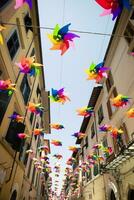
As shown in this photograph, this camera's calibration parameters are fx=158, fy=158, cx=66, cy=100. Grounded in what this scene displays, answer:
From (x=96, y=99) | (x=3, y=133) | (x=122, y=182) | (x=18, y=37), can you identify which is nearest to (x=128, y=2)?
(x=3, y=133)

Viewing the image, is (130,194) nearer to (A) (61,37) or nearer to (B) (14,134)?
(B) (14,134)

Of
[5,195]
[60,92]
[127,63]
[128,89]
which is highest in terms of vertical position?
[127,63]

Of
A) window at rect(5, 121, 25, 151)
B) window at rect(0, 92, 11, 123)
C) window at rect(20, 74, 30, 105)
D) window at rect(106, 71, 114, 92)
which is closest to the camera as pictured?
window at rect(0, 92, 11, 123)

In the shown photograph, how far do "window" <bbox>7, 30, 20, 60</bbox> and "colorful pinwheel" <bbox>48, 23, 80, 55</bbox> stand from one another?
5.75 meters

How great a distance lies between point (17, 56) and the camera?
1070 cm

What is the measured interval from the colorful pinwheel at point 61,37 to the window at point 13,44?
5.75 metres

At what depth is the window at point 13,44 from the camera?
963cm

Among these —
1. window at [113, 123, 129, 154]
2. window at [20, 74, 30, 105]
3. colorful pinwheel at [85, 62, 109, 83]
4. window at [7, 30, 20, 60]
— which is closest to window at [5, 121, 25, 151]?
window at [20, 74, 30, 105]

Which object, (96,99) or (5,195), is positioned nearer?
(5,195)

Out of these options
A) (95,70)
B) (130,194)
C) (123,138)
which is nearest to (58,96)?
(95,70)

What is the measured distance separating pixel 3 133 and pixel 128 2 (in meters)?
8.44

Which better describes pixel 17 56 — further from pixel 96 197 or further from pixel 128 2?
pixel 96 197

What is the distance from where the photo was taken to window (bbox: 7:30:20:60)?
9633 millimetres

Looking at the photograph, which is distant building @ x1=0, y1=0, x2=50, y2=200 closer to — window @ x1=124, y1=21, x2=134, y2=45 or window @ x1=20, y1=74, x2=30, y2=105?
window @ x1=20, y1=74, x2=30, y2=105
